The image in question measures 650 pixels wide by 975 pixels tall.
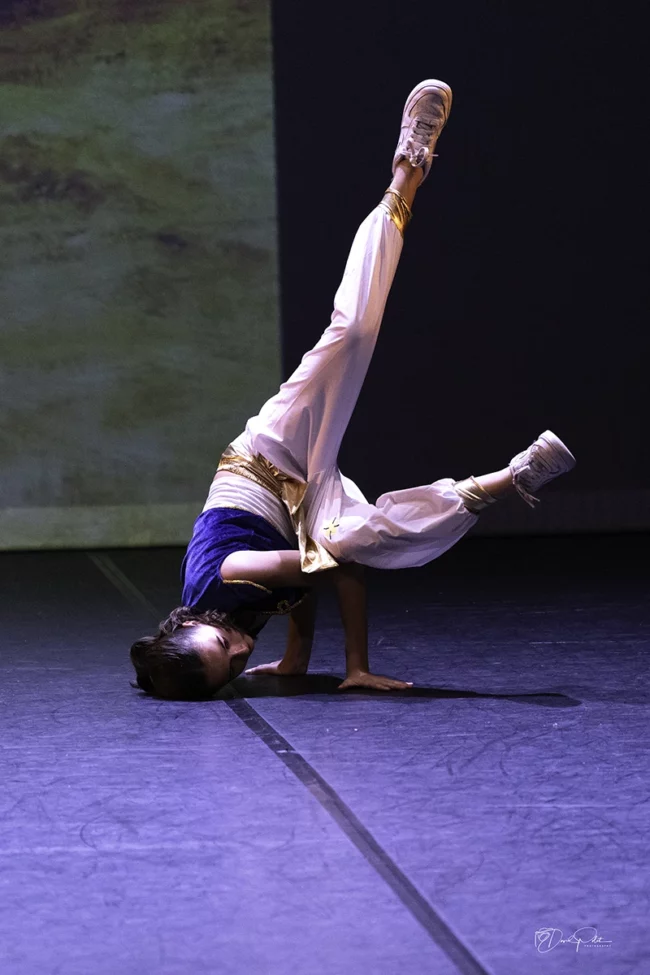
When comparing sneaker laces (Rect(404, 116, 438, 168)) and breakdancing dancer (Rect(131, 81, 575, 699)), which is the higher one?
sneaker laces (Rect(404, 116, 438, 168))

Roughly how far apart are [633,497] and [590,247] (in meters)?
1.14

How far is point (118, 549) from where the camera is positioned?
6070 millimetres

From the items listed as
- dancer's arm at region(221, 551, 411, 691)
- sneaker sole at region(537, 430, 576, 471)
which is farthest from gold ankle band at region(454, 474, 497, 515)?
dancer's arm at region(221, 551, 411, 691)

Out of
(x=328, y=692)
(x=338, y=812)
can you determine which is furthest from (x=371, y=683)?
(x=338, y=812)

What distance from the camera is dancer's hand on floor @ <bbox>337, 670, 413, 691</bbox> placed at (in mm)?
2865

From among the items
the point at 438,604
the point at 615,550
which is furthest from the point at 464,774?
the point at 615,550

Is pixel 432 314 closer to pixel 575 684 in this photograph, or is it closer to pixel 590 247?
pixel 590 247

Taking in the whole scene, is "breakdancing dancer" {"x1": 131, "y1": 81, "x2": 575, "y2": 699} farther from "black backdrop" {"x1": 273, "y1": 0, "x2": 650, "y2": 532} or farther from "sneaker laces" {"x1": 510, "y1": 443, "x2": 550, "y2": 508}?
"black backdrop" {"x1": 273, "y1": 0, "x2": 650, "y2": 532}

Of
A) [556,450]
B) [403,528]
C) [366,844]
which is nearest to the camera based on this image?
[366,844]

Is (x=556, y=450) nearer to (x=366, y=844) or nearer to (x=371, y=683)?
(x=371, y=683)

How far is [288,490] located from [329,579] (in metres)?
0.24

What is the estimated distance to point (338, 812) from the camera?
79.4 inches

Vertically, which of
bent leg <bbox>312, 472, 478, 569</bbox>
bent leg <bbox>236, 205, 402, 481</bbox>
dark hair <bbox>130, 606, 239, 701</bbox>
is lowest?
dark hair <bbox>130, 606, 239, 701</bbox>

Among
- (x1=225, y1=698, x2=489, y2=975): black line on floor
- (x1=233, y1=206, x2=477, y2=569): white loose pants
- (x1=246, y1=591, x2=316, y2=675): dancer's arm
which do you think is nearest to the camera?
(x1=225, y1=698, x2=489, y2=975): black line on floor
